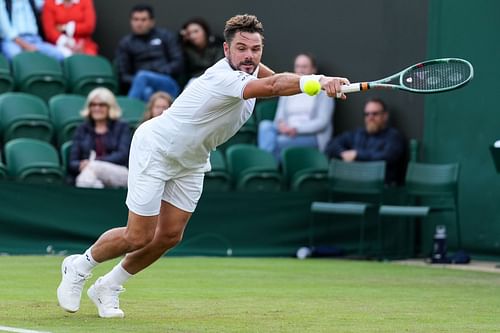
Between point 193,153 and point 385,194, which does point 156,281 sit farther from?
point 385,194

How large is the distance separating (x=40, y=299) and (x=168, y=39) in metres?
7.68

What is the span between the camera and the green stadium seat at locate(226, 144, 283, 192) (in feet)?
48.6

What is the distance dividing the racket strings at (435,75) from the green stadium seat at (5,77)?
872 cm

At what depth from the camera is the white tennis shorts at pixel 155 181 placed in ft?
25.3

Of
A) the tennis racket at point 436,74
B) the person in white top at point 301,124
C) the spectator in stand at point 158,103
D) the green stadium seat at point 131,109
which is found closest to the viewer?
the tennis racket at point 436,74

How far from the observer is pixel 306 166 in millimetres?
15289

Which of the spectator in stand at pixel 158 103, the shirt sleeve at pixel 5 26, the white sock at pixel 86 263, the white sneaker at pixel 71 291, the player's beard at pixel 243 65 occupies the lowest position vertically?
the white sneaker at pixel 71 291

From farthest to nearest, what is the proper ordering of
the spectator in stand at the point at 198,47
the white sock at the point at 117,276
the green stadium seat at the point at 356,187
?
the spectator in stand at the point at 198,47 → the green stadium seat at the point at 356,187 → the white sock at the point at 117,276

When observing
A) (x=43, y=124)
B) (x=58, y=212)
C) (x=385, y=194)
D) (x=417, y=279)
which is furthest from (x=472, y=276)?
(x=43, y=124)

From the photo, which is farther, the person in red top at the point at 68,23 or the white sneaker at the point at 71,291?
the person in red top at the point at 68,23

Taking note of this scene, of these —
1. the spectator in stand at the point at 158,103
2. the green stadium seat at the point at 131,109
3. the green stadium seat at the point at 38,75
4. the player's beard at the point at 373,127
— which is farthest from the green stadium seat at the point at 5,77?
the player's beard at the point at 373,127

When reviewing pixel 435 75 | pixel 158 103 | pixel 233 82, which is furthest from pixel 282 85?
pixel 158 103

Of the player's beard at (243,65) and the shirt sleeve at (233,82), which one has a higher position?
the player's beard at (243,65)

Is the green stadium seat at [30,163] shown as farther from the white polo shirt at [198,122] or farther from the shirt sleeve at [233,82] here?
the shirt sleeve at [233,82]
